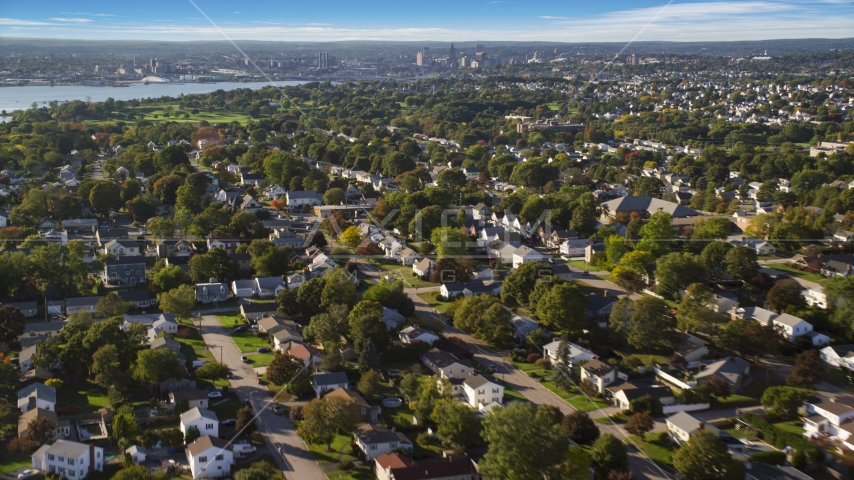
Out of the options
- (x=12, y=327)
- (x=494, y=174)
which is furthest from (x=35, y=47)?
(x=12, y=327)

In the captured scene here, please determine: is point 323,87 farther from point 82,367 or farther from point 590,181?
point 82,367

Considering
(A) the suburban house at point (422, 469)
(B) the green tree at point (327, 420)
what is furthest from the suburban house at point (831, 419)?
(B) the green tree at point (327, 420)

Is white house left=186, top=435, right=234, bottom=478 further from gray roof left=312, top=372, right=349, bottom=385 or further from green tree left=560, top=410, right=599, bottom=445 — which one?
green tree left=560, top=410, right=599, bottom=445

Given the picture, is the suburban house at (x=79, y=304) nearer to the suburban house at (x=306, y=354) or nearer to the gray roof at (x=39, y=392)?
the gray roof at (x=39, y=392)

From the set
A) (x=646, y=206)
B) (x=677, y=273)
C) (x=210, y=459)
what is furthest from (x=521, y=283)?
(x=646, y=206)

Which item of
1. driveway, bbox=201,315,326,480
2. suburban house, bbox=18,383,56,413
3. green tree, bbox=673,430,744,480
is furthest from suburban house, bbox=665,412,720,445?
suburban house, bbox=18,383,56,413

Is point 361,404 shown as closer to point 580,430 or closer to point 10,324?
point 580,430

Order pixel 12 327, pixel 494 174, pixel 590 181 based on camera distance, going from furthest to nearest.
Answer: pixel 494 174 < pixel 590 181 < pixel 12 327
